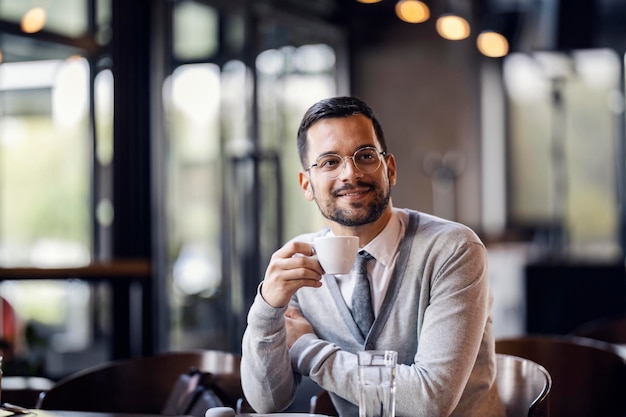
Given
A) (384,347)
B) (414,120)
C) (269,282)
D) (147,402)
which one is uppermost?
(414,120)

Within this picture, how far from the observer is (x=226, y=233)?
5629 mm

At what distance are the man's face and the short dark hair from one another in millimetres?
14

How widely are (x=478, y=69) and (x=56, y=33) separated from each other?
5264mm

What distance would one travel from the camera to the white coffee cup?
5.88ft

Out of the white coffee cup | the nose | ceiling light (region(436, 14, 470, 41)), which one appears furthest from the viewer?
ceiling light (region(436, 14, 470, 41))

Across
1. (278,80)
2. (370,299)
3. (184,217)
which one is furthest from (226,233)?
(370,299)

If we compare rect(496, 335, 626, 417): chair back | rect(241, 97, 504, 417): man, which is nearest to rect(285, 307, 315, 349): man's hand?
rect(241, 97, 504, 417): man

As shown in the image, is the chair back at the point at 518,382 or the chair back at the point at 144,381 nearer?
the chair back at the point at 518,382

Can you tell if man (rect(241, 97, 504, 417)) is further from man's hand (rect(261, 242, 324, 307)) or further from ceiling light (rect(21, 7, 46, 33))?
ceiling light (rect(21, 7, 46, 33))

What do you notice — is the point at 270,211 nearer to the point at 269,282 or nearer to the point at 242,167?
the point at 242,167

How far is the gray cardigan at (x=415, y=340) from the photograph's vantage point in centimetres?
188

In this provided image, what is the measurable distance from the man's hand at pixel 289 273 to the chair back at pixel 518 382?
65 centimetres

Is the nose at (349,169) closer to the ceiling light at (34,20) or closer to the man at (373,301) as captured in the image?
the man at (373,301)

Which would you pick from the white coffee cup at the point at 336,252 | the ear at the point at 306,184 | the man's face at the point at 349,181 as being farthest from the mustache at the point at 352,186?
the white coffee cup at the point at 336,252
